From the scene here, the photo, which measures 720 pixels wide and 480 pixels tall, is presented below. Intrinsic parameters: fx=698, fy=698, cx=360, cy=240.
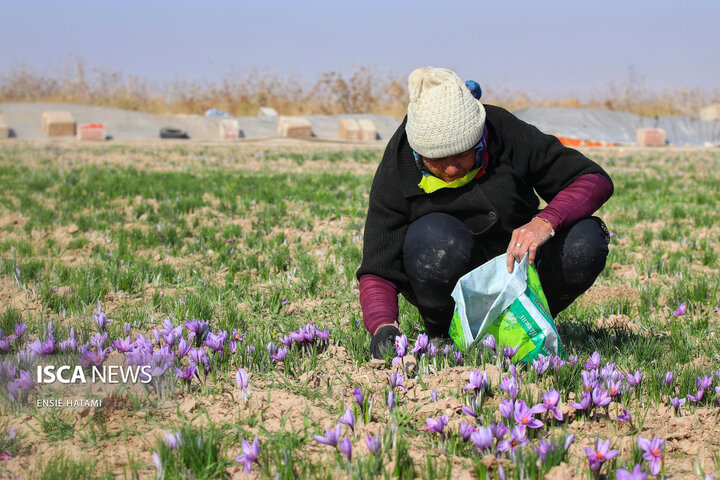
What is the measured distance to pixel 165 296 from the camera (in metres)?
4.33

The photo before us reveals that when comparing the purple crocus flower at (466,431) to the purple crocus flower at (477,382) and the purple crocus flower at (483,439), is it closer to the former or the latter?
the purple crocus flower at (483,439)

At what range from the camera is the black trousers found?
3.32 metres

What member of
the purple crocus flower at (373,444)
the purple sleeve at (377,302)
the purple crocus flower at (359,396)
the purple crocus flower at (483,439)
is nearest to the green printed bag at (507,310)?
the purple sleeve at (377,302)

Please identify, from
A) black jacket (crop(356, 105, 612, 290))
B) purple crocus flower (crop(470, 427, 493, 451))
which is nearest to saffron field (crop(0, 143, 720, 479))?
purple crocus flower (crop(470, 427, 493, 451))

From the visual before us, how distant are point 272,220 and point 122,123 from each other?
2419 centimetres

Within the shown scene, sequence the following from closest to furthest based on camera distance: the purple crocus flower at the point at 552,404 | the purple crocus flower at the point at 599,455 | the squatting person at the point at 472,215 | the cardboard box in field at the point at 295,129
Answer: the purple crocus flower at the point at 599,455
the purple crocus flower at the point at 552,404
the squatting person at the point at 472,215
the cardboard box in field at the point at 295,129

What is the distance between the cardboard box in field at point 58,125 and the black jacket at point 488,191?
26.1 meters

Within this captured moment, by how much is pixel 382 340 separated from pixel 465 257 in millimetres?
557

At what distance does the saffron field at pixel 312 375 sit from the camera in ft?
7.53

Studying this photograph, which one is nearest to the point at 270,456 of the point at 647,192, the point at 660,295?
the point at 660,295

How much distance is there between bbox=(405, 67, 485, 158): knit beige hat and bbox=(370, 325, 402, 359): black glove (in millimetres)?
835

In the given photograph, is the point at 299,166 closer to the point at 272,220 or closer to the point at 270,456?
the point at 272,220

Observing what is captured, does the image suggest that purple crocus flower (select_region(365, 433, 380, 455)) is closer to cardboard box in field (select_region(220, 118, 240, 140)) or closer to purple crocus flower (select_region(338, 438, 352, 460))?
purple crocus flower (select_region(338, 438, 352, 460))

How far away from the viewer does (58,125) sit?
2655 cm
